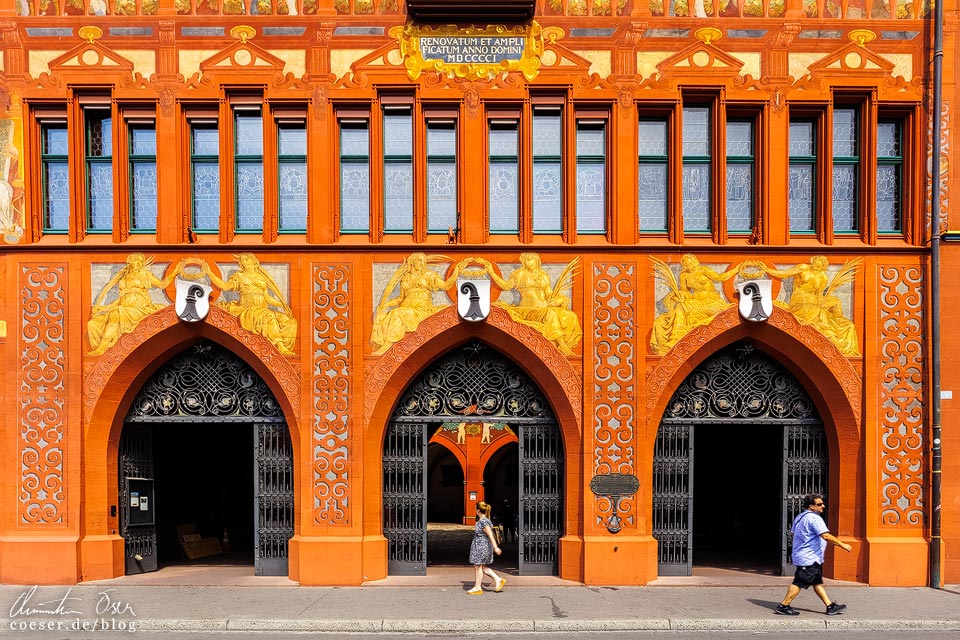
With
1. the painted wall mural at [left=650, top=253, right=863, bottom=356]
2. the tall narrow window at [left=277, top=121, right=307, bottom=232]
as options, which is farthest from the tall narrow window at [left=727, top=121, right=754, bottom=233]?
the tall narrow window at [left=277, top=121, right=307, bottom=232]

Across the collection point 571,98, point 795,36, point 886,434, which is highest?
point 795,36

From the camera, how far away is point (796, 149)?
1217 centimetres

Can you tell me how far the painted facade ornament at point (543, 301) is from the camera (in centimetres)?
1166

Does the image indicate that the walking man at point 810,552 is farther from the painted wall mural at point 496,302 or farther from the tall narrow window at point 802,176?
the tall narrow window at point 802,176

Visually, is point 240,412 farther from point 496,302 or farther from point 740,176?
point 740,176

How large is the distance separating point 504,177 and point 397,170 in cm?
168

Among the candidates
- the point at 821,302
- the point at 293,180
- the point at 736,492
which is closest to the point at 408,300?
the point at 293,180

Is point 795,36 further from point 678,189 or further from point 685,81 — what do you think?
point 678,189

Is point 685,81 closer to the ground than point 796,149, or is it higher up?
higher up

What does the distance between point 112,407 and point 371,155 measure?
5.59 metres

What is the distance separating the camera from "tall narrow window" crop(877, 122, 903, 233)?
12.1 meters

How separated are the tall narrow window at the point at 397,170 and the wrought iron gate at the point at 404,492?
322 cm

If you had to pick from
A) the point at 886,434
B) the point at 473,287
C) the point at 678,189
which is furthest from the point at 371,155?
the point at 886,434

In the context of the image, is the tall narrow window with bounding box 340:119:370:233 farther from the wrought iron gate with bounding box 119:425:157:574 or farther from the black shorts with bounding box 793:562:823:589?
the black shorts with bounding box 793:562:823:589
